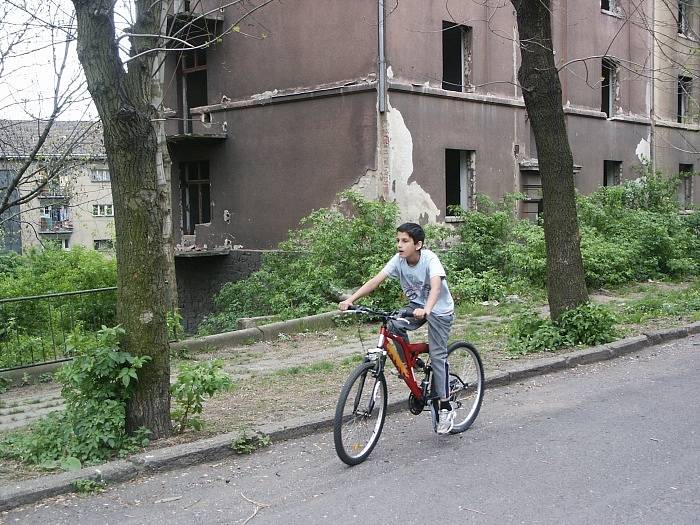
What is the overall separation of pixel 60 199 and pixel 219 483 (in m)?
9.69

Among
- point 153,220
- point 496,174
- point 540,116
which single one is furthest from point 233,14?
point 153,220

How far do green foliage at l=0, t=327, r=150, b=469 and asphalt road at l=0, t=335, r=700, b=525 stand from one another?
1.63ft

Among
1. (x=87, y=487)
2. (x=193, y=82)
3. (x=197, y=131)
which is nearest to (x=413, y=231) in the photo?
(x=87, y=487)

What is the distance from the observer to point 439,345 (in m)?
6.22

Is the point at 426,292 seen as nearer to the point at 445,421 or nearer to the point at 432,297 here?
the point at 432,297

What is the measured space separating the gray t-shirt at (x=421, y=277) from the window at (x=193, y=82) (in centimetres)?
1590

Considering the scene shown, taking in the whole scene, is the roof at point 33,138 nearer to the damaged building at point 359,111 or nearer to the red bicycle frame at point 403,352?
the damaged building at point 359,111

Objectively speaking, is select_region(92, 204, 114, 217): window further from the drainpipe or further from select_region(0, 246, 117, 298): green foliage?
the drainpipe

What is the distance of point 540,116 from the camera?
10.1m

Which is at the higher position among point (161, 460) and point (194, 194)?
point (194, 194)

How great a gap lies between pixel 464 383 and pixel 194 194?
53.6ft

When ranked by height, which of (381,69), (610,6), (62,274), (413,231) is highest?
(610,6)

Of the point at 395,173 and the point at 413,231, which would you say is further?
the point at 395,173

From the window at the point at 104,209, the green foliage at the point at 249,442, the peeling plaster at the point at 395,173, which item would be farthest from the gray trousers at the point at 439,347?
the window at the point at 104,209
